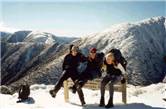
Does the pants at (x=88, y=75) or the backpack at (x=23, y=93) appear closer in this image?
the pants at (x=88, y=75)

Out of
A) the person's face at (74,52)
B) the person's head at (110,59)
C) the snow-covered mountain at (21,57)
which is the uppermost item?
the person's face at (74,52)

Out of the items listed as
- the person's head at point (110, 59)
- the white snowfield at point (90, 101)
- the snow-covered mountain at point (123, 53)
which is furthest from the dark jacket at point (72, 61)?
the snow-covered mountain at point (123, 53)

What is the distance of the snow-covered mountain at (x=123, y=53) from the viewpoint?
281ft

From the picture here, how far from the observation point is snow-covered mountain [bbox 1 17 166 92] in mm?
85500

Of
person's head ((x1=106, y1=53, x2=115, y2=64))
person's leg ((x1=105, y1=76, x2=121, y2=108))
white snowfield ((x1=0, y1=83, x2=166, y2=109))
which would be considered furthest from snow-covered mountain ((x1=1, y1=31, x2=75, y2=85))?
person's leg ((x1=105, y1=76, x2=121, y2=108))

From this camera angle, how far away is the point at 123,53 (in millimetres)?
89562

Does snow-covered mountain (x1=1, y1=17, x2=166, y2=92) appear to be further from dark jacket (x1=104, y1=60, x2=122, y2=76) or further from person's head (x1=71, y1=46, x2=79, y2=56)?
dark jacket (x1=104, y1=60, x2=122, y2=76)

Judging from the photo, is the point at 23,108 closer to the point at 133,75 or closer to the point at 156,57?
the point at 133,75

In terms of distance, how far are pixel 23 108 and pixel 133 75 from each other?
71500 mm

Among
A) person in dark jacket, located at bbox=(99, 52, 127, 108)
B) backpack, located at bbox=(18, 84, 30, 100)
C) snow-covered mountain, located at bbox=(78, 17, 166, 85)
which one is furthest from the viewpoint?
snow-covered mountain, located at bbox=(78, 17, 166, 85)

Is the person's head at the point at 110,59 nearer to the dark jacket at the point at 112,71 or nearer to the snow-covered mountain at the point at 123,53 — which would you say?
the dark jacket at the point at 112,71

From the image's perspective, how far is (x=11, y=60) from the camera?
128 metres

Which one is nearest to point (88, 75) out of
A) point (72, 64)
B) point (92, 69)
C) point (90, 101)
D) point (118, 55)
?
point (92, 69)

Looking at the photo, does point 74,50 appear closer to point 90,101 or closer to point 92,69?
point 92,69
